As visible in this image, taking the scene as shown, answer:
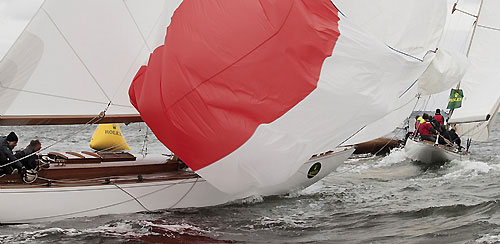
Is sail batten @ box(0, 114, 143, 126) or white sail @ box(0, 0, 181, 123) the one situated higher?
white sail @ box(0, 0, 181, 123)

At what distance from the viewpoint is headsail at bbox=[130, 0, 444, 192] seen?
21.4 feet

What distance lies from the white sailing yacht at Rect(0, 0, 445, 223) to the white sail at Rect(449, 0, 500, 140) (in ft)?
27.9

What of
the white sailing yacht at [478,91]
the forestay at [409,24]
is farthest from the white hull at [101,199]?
the white sailing yacht at [478,91]

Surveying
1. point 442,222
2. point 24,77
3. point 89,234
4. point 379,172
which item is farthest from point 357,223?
point 379,172

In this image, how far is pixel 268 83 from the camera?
257 inches

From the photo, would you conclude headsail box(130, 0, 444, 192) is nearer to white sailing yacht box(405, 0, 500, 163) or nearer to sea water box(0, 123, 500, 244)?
sea water box(0, 123, 500, 244)

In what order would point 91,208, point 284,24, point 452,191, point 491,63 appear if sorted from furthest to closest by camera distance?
1. point 491,63
2. point 452,191
3. point 91,208
4. point 284,24

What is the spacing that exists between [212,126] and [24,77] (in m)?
2.77

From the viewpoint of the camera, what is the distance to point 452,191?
1120cm

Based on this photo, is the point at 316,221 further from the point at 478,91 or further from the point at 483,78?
the point at 483,78

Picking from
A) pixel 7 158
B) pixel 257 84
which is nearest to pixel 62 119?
pixel 7 158

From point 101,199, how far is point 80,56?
1.95 m

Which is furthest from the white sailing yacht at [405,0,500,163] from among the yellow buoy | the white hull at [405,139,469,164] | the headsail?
the headsail

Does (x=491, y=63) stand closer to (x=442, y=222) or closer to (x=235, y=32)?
(x=442, y=222)
